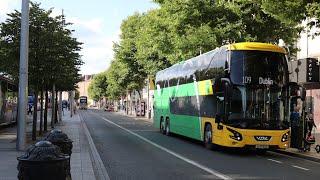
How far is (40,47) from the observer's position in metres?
24.1

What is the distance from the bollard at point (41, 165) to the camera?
7.51 metres

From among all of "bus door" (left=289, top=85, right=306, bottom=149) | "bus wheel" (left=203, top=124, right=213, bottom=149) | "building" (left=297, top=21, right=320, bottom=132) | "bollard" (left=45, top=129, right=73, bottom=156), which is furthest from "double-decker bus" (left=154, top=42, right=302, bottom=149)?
"building" (left=297, top=21, right=320, bottom=132)

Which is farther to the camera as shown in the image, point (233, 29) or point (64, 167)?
point (233, 29)

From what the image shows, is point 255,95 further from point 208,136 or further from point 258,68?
point 208,136

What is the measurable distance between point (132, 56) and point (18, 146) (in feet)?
169

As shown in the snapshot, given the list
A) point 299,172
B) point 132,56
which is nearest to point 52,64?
point 299,172

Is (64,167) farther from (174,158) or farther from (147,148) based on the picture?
(147,148)

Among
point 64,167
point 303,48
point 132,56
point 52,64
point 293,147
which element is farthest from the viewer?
point 132,56

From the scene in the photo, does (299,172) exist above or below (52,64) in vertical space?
below

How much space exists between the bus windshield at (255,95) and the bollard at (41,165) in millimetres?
13200

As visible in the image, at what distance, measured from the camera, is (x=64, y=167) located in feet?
25.7

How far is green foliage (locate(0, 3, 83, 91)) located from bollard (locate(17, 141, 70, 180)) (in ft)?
53.0

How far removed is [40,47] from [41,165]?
17199 mm

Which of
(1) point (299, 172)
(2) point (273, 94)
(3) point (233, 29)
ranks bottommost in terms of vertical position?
(1) point (299, 172)
